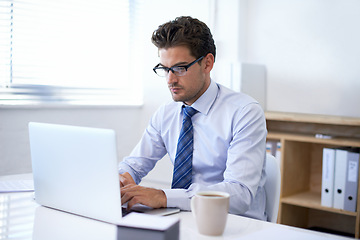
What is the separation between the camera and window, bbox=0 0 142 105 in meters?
2.84

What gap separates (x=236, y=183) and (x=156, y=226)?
0.60 meters

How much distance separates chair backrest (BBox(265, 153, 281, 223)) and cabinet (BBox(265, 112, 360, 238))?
118 centimetres

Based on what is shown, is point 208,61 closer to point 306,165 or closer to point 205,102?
point 205,102

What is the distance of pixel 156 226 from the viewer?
2.92 ft

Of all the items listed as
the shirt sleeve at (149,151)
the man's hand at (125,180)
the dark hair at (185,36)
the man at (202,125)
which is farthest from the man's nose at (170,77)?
the man's hand at (125,180)

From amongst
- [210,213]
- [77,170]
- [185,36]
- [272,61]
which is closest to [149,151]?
[185,36]

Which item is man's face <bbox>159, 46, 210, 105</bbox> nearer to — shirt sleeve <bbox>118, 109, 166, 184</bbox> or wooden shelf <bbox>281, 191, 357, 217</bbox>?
shirt sleeve <bbox>118, 109, 166, 184</bbox>

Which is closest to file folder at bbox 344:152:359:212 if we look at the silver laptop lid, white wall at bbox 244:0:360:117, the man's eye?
white wall at bbox 244:0:360:117

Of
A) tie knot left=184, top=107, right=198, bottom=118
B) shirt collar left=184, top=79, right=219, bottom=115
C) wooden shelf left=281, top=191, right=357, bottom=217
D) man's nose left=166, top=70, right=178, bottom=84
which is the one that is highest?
man's nose left=166, top=70, right=178, bottom=84

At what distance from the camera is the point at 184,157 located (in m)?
1.67

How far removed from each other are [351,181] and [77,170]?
6.28 feet

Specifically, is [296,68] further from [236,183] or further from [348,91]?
[236,183]

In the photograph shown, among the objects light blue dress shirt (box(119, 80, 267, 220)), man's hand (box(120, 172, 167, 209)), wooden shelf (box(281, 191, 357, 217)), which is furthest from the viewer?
wooden shelf (box(281, 191, 357, 217))

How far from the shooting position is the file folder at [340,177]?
2.63 meters
